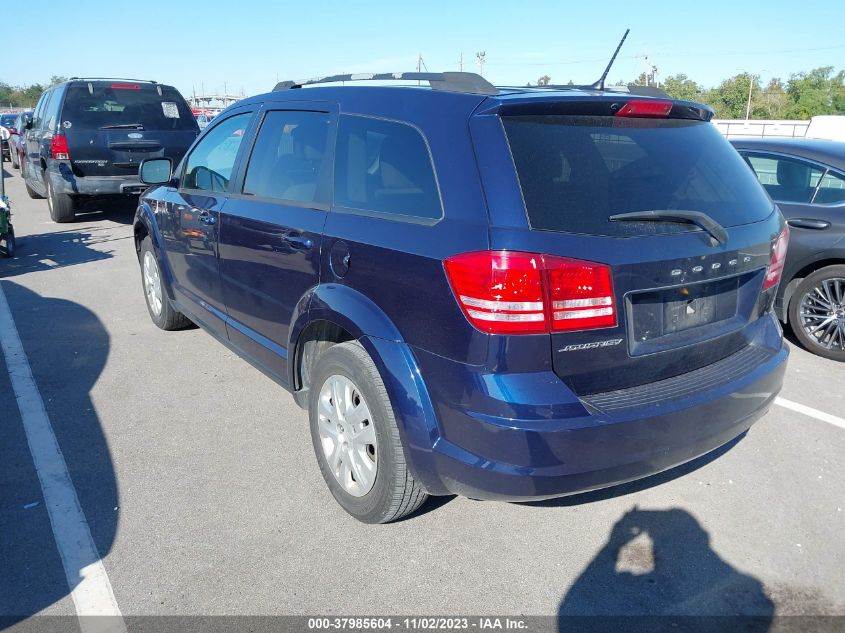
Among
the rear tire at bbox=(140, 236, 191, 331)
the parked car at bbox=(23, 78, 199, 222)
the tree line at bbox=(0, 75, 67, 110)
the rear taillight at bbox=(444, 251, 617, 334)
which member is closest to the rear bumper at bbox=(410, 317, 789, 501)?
the rear taillight at bbox=(444, 251, 617, 334)

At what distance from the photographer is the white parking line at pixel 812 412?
417 centimetres

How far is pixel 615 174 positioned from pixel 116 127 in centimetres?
975

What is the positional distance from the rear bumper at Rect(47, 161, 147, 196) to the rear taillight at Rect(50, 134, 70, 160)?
0.31 ft

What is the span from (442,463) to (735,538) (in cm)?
146

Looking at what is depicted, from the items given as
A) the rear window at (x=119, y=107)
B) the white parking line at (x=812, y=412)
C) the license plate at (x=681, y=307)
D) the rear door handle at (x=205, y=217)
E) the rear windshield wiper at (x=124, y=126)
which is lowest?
the white parking line at (x=812, y=412)

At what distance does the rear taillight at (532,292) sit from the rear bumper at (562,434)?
0.64ft

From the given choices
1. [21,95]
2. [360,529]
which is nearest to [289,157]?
[360,529]

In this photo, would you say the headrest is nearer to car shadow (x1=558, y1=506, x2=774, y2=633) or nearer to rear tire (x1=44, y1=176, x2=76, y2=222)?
car shadow (x1=558, y1=506, x2=774, y2=633)

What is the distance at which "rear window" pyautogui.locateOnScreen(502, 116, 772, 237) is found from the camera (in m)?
2.41

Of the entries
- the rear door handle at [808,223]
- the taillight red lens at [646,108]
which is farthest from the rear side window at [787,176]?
the taillight red lens at [646,108]

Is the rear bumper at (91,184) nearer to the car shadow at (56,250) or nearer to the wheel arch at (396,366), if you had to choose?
the car shadow at (56,250)

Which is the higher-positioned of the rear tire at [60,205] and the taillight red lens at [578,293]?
the taillight red lens at [578,293]

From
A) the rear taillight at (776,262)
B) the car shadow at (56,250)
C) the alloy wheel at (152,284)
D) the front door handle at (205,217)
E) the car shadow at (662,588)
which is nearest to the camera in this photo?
the car shadow at (662,588)

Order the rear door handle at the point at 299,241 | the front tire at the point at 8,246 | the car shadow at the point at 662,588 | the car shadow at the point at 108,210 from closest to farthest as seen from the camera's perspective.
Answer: the car shadow at the point at 662,588
the rear door handle at the point at 299,241
the front tire at the point at 8,246
the car shadow at the point at 108,210
